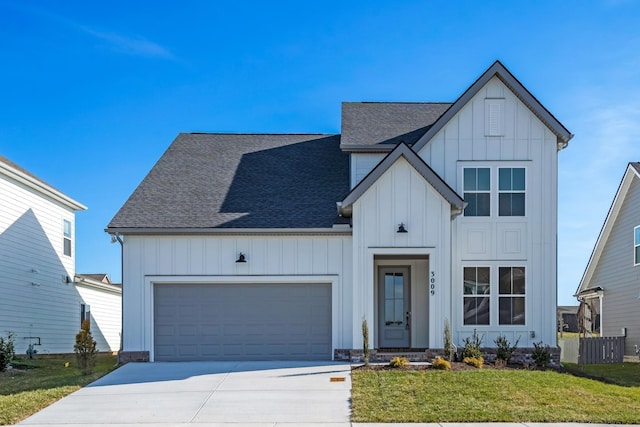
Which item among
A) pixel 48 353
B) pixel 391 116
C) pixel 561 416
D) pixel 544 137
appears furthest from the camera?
pixel 48 353

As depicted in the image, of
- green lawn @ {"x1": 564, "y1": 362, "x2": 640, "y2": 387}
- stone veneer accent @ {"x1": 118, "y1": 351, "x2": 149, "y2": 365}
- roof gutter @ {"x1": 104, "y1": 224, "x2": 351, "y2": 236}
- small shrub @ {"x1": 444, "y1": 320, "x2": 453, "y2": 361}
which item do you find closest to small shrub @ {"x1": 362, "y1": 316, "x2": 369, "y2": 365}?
small shrub @ {"x1": 444, "y1": 320, "x2": 453, "y2": 361}

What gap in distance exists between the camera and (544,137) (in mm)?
18750

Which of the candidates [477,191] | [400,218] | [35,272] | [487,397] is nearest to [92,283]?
[35,272]

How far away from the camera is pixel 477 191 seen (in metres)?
18.8

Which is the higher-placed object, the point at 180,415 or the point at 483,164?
the point at 483,164

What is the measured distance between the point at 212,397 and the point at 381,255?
21.2 ft

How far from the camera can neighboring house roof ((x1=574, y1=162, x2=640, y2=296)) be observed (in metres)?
23.9

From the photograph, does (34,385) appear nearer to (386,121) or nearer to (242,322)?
(242,322)

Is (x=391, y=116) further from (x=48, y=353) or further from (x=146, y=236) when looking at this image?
(x=48, y=353)

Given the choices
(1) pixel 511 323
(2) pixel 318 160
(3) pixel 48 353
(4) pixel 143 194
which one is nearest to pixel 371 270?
(1) pixel 511 323

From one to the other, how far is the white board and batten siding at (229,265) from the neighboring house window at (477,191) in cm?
354

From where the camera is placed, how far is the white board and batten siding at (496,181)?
18.5m

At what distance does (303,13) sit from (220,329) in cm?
844

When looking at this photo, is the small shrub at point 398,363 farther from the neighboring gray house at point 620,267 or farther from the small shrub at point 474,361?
the neighboring gray house at point 620,267
